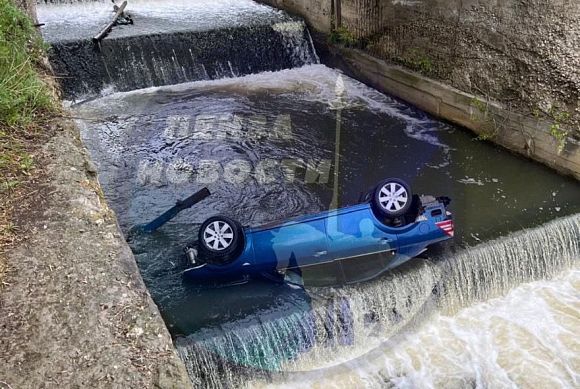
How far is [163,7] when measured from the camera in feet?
42.7

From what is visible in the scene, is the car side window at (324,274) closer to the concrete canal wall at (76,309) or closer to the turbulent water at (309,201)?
the turbulent water at (309,201)

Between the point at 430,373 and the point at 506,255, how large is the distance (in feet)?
5.19

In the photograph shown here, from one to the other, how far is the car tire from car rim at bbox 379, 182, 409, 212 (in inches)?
52.7

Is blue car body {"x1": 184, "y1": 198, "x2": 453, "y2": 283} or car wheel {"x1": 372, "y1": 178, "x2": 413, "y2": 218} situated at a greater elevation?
car wheel {"x1": 372, "y1": 178, "x2": 413, "y2": 218}

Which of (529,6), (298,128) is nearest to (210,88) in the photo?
(298,128)

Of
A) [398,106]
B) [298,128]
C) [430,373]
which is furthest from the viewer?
[398,106]

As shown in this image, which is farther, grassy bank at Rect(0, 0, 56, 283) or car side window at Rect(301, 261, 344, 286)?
car side window at Rect(301, 261, 344, 286)

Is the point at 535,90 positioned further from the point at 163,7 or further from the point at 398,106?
the point at 163,7

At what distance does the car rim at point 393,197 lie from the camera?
16.1 ft

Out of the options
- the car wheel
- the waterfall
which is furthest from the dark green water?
the car wheel

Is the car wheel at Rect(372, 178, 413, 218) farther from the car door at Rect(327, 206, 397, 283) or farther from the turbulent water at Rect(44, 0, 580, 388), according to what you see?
the turbulent water at Rect(44, 0, 580, 388)

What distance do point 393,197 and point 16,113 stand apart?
11.2ft

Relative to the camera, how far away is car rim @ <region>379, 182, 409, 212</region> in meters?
4.91

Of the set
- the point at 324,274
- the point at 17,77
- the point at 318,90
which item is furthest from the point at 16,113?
the point at 318,90
